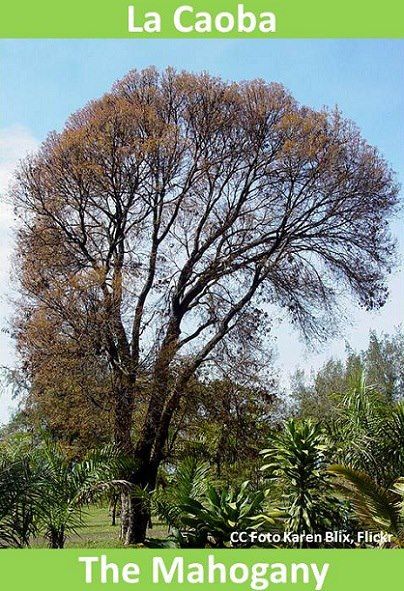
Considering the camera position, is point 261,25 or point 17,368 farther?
point 17,368

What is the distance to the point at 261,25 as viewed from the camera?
234 inches

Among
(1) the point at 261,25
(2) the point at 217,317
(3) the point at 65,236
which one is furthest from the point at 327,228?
(1) the point at 261,25

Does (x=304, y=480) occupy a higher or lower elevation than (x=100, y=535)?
higher

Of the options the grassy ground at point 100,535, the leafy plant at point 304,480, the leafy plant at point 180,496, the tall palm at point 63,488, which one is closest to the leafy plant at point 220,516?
the leafy plant at point 180,496

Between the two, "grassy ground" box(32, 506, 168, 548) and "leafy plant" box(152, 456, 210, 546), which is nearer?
"leafy plant" box(152, 456, 210, 546)

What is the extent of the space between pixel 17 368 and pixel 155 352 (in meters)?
2.55

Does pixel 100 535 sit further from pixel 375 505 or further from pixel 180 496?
pixel 375 505

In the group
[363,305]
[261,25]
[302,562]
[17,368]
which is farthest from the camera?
[363,305]

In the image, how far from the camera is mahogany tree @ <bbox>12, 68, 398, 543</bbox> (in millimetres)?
12016

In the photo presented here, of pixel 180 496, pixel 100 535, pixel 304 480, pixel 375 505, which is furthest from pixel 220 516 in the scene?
pixel 100 535

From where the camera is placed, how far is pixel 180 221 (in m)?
13.2

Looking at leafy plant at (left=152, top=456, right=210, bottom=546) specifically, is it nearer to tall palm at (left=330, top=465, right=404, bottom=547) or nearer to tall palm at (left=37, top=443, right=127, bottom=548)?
tall palm at (left=37, top=443, right=127, bottom=548)

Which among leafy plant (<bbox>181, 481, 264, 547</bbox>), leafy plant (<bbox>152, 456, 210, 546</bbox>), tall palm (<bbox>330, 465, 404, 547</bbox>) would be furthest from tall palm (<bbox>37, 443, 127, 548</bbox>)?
tall palm (<bbox>330, 465, 404, 547</bbox>)

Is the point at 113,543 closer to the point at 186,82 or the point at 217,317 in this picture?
the point at 217,317
